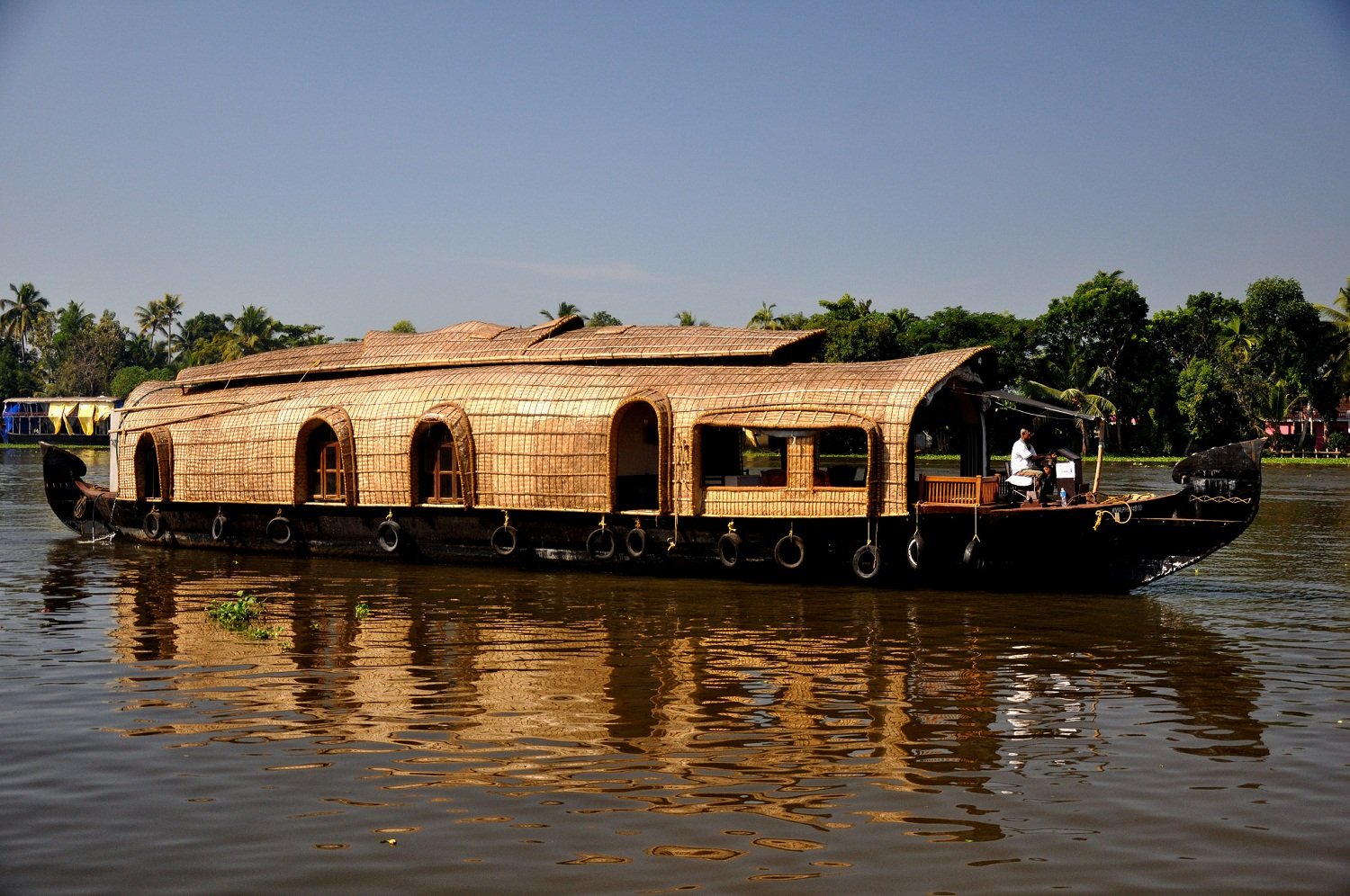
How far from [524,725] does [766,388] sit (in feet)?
20.9

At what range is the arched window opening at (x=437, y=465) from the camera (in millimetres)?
14523

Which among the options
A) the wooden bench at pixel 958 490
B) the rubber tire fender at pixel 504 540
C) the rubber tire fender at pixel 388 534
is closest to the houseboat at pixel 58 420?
the rubber tire fender at pixel 388 534

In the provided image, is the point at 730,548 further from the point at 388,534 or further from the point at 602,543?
the point at 388,534

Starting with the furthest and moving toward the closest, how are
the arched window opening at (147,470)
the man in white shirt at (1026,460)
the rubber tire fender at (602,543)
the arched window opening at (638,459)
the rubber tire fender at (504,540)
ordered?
1. the arched window opening at (147,470)
2. the rubber tire fender at (504,540)
3. the arched window opening at (638,459)
4. the rubber tire fender at (602,543)
5. the man in white shirt at (1026,460)

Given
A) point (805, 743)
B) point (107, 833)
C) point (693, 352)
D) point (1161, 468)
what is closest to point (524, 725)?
point (805, 743)

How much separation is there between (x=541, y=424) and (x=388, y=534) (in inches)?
105

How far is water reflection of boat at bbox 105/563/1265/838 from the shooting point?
20.9 feet

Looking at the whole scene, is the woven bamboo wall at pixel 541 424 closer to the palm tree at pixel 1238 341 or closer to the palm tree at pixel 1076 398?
the palm tree at pixel 1076 398

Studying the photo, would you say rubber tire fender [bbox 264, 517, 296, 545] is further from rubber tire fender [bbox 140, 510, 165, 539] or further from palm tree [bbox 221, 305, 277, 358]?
palm tree [bbox 221, 305, 277, 358]

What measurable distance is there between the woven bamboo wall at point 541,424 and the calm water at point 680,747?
159 cm

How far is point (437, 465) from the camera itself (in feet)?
47.9

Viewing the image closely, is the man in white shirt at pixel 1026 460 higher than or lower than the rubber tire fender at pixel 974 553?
higher

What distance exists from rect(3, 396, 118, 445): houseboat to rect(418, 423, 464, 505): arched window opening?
48289 millimetres

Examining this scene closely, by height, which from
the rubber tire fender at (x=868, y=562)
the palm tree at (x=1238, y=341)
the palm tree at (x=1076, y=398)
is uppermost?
the palm tree at (x=1238, y=341)
